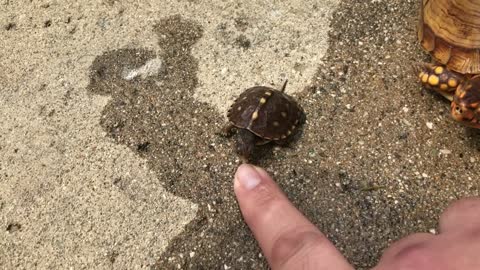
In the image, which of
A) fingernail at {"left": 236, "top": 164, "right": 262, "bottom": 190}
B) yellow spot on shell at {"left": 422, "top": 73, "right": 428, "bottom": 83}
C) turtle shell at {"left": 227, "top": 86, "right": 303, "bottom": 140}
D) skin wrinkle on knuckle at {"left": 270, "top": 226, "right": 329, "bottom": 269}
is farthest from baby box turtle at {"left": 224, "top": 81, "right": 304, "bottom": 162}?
yellow spot on shell at {"left": 422, "top": 73, "right": 428, "bottom": 83}

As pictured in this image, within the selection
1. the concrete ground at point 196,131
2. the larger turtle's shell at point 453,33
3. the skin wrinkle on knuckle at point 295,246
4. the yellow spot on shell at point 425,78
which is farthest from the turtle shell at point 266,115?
the larger turtle's shell at point 453,33

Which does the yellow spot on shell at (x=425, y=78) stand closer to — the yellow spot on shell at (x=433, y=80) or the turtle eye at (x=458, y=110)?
the yellow spot on shell at (x=433, y=80)

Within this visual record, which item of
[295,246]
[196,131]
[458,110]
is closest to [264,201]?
[295,246]

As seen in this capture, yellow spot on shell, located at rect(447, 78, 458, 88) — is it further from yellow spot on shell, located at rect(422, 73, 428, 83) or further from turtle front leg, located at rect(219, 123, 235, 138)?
turtle front leg, located at rect(219, 123, 235, 138)

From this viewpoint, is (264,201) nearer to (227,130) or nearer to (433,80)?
(227,130)

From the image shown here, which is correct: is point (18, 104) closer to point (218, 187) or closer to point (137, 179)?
point (137, 179)

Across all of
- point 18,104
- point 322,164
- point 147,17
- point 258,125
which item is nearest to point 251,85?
point 258,125
